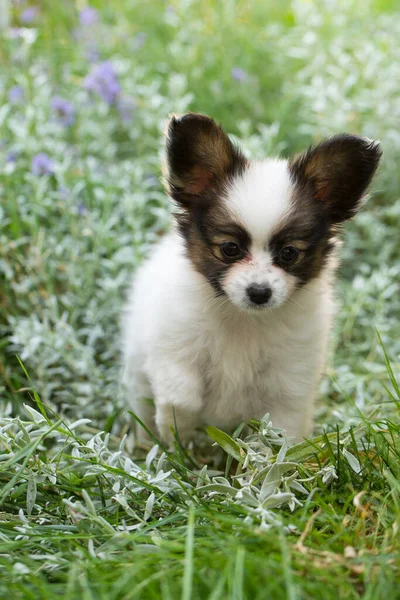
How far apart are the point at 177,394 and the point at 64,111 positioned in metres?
2.79

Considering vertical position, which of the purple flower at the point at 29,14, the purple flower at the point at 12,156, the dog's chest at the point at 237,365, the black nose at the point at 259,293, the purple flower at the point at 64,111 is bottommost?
the dog's chest at the point at 237,365

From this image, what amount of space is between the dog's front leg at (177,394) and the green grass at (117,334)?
187 mm

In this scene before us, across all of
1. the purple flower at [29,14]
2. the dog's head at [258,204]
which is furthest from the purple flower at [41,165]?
the purple flower at [29,14]

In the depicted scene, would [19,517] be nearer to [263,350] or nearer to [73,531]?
[73,531]

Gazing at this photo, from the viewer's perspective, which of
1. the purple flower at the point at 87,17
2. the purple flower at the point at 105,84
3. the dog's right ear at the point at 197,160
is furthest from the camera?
the purple flower at the point at 87,17

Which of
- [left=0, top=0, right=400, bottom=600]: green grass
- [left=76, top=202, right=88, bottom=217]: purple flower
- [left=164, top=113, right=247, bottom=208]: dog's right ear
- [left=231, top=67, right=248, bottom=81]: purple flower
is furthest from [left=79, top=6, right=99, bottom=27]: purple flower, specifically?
[left=164, top=113, right=247, bottom=208]: dog's right ear

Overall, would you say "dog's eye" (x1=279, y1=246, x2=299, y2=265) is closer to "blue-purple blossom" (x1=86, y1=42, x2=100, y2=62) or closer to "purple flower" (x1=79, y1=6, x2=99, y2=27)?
"blue-purple blossom" (x1=86, y1=42, x2=100, y2=62)

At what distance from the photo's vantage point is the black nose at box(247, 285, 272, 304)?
2.89m

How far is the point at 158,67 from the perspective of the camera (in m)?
6.04

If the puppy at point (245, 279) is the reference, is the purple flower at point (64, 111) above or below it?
above

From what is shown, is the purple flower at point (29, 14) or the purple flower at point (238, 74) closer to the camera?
the purple flower at point (238, 74)

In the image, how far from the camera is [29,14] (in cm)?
617

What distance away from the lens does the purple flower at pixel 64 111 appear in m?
5.22

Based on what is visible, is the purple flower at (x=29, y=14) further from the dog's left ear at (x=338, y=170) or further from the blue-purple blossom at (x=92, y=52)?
the dog's left ear at (x=338, y=170)
